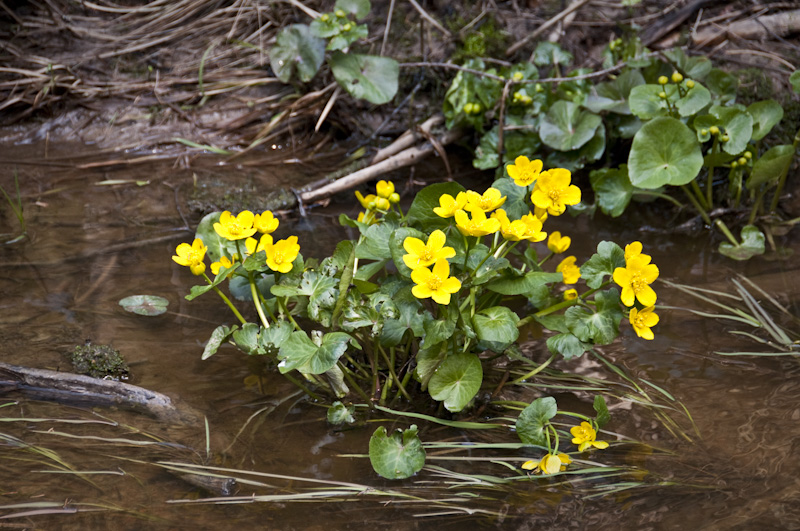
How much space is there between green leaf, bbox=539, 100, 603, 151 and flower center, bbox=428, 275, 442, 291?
170 centimetres

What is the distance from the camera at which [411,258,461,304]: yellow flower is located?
1.67 meters

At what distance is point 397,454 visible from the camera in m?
1.76

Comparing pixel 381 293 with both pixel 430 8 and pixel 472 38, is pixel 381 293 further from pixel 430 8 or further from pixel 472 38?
pixel 430 8

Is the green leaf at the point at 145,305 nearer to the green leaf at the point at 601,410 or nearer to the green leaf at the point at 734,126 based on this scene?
the green leaf at the point at 601,410

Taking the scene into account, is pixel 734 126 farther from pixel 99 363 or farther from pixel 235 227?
pixel 99 363

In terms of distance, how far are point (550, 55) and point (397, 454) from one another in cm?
254

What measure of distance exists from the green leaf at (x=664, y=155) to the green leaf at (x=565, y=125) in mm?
402

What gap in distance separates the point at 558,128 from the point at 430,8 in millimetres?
1391

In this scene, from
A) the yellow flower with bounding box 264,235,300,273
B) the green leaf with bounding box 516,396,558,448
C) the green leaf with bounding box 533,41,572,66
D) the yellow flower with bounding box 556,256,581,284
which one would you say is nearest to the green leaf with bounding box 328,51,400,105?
the green leaf with bounding box 533,41,572,66

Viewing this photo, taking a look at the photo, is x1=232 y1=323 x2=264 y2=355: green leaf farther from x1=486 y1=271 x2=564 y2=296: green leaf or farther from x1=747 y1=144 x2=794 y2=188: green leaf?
x1=747 y1=144 x2=794 y2=188: green leaf

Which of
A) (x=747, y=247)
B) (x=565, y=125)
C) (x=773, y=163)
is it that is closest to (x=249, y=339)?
(x=565, y=125)

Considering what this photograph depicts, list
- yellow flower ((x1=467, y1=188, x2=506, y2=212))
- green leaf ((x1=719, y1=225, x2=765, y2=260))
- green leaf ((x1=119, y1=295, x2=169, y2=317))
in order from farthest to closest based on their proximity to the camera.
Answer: green leaf ((x1=719, y1=225, x2=765, y2=260))
green leaf ((x1=119, y1=295, x2=169, y2=317))
yellow flower ((x1=467, y1=188, x2=506, y2=212))

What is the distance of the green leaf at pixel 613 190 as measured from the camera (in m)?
2.90

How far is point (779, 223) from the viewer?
3.05m
